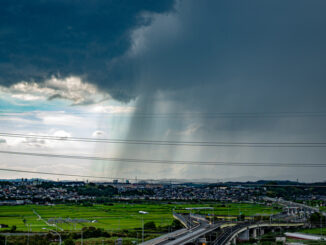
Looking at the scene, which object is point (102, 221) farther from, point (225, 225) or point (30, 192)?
point (30, 192)

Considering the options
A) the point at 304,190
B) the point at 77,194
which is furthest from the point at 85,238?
the point at 304,190

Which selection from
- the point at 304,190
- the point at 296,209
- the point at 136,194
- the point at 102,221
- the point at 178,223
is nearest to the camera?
the point at 178,223

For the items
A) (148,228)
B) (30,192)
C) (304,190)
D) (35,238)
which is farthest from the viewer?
(304,190)

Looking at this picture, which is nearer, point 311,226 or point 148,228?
point 148,228

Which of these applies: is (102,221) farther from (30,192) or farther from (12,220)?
(30,192)

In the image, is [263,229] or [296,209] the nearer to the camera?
[263,229]

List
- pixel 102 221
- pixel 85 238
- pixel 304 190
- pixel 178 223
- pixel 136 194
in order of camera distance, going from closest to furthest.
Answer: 1. pixel 85 238
2. pixel 178 223
3. pixel 102 221
4. pixel 136 194
5. pixel 304 190

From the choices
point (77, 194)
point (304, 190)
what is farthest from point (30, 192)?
point (304, 190)

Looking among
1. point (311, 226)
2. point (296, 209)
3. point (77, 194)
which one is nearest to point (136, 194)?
point (77, 194)

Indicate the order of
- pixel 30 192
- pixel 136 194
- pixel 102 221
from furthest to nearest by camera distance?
pixel 136 194 < pixel 30 192 < pixel 102 221
